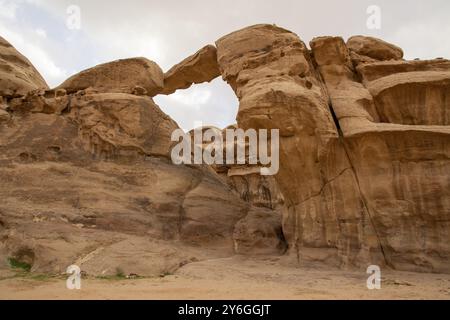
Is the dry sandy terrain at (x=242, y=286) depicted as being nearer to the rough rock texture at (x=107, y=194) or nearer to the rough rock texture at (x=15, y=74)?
the rough rock texture at (x=107, y=194)

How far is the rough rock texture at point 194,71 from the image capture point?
14.4 m

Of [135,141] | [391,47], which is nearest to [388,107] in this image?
[391,47]

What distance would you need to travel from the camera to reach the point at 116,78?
15008mm

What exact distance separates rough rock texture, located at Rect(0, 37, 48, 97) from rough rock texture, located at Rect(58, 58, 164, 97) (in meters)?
1.36

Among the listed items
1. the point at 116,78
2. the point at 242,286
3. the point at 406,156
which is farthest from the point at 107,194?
the point at 406,156

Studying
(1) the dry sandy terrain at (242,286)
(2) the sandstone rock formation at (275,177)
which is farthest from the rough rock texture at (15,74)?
(1) the dry sandy terrain at (242,286)

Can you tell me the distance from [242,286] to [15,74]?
1209 cm

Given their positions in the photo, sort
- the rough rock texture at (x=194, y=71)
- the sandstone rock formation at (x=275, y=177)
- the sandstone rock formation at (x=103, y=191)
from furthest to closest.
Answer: the rough rock texture at (x=194, y=71) → the sandstone rock formation at (x=275, y=177) → the sandstone rock formation at (x=103, y=191)

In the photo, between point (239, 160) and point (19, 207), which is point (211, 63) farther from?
point (239, 160)

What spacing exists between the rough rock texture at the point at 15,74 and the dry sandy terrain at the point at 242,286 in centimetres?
844

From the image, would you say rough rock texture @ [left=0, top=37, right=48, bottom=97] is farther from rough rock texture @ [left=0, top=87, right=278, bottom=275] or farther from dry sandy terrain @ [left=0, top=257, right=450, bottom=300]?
dry sandy terrain @ [left=0, top=257, right=450, bottom=300]

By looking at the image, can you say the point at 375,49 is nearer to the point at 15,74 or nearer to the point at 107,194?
the point at 107,194

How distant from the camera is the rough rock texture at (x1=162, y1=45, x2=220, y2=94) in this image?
569 inches

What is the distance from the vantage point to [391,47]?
12586 millimetres
